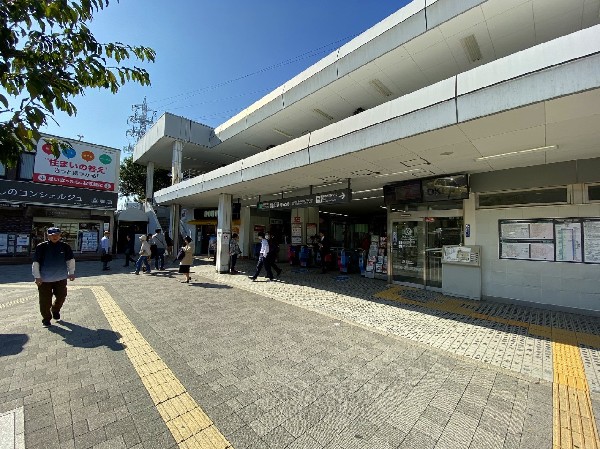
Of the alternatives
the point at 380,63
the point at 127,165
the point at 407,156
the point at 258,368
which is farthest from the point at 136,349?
the point at 127,165

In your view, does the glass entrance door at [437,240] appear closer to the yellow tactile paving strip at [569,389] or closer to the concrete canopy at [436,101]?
the concrete canopy at [436,101]

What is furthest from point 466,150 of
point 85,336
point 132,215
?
point 132,215

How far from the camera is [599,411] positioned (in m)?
2.78

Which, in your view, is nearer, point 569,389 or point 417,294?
point 569,389

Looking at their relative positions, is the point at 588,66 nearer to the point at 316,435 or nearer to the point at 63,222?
the point at 316,435

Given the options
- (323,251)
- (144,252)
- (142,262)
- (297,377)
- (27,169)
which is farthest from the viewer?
(27,169)

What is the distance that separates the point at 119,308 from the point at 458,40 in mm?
10683

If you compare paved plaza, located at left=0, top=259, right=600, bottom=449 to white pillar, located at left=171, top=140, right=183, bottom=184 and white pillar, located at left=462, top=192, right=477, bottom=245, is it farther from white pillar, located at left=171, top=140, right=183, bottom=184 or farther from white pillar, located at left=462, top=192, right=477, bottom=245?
white pillar, located at left=171, top=140, right=183, bottom=184

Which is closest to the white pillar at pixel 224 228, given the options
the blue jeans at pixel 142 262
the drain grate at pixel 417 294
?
the blue jeans at pixel 142 262

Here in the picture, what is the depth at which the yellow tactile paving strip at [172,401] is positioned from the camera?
230cm

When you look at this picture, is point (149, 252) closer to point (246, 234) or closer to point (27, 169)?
point (246, 234)

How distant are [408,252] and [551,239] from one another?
11.0 ft

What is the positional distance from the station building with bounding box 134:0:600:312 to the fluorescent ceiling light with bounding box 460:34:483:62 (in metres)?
0.04

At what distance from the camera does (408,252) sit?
874cm
